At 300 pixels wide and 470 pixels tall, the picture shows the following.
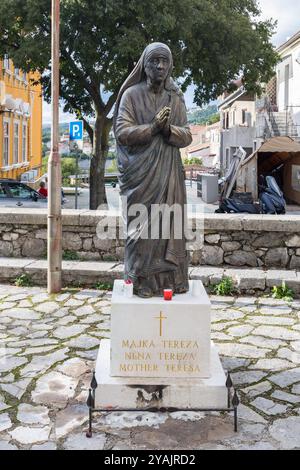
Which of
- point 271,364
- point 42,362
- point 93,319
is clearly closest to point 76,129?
point 93,319

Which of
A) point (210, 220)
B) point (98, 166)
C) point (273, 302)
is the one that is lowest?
point (273, 302)

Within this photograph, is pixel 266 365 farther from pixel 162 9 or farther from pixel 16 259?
pixel 162 9

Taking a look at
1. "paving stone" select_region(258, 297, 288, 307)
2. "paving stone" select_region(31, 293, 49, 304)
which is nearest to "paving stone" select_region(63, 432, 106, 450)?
"paving stone" select_region(31, 293, 49, 304)

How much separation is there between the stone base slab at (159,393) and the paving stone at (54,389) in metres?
0.38

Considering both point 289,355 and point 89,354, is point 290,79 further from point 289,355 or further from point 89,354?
point 89,354

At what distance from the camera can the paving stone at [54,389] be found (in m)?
4.26

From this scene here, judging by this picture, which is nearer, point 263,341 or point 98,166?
point 263,341

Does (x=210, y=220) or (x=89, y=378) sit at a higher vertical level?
(x=210, y=220)

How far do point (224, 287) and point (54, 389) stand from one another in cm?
344

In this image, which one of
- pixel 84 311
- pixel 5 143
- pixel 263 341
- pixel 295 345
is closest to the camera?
pixel 295 345

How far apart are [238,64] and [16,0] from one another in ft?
23.1

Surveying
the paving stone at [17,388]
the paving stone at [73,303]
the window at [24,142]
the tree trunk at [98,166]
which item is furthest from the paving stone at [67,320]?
the window at [24,142]

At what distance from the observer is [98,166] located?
58.4ft
